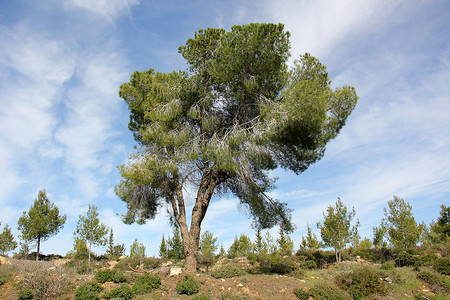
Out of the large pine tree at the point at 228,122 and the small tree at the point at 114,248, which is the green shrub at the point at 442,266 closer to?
the large pine tree at the point at 228,122

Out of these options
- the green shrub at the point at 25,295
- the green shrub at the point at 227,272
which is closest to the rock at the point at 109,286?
the green shrub at the point at 25,295

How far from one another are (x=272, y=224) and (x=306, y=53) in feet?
27.3

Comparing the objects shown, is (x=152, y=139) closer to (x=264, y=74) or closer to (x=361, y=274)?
(x=264, y=74)

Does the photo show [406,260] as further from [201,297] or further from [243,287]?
[201,297]

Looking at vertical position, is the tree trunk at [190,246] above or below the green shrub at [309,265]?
above

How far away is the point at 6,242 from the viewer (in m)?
24.8

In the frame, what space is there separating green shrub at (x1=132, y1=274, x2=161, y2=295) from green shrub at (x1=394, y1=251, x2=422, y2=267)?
14860mm

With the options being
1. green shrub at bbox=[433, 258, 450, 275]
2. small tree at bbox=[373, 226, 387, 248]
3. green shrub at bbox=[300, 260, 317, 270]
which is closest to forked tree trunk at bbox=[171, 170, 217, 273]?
green shrub at bbox=[300, 260, 317, 270]

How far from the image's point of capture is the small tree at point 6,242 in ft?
81.1

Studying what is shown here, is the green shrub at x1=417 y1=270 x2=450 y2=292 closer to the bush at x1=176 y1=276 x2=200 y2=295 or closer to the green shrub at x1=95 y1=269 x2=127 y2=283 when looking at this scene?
the bush at x1=176 y1=276 x2=200 y2=295

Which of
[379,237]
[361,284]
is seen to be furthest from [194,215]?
[379,237]

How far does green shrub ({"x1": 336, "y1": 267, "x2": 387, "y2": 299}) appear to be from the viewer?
10.7 metres

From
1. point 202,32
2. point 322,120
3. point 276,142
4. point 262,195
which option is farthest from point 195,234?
point 202,32

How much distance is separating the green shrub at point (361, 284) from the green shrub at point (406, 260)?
7.00 metres
